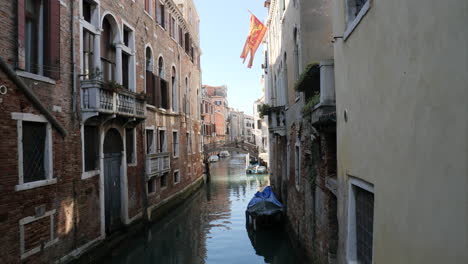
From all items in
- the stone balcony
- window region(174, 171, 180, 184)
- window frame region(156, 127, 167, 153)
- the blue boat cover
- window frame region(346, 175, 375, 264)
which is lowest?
the blue boat cover

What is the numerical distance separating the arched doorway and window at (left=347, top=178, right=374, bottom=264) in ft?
22.0

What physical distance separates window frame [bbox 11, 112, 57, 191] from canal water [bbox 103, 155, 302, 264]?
9.13 ft

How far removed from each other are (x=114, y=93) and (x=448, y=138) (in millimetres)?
7568

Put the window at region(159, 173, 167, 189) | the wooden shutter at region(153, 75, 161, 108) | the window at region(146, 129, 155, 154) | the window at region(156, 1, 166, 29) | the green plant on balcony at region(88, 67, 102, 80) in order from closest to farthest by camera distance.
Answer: the green plant on balcony at region(88, 67, 102, 80)
the window at region(146, 129, 155, 154)
the wooden shutter at region(153, 75, 161, 108)
the window at region(159, 173, 167, 189)
the window at region(156, 1, 166, 29)

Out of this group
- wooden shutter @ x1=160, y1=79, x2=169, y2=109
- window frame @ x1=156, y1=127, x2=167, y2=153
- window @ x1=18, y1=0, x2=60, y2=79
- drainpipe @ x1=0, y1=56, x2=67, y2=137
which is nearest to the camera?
drainpipe @ x1=0, y1=56, x2=67, y2=137

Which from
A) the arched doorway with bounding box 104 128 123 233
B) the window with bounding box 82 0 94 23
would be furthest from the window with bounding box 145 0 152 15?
the arched doorway with bounding box 104 128 123 233

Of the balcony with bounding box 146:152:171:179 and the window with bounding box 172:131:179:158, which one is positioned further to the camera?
the window with bounding box 172:131:179:158

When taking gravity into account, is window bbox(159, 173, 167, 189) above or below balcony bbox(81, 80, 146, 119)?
below

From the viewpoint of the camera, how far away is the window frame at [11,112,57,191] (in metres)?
5.50

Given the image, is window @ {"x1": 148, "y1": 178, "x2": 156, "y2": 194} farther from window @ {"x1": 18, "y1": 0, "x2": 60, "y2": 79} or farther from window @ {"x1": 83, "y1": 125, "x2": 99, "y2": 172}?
window @ {"x1": 18, "y1": 0, "x2": 60, "y2": 79}

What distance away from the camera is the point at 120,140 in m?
9.57

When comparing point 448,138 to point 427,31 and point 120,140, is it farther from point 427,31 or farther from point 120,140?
point 120,140

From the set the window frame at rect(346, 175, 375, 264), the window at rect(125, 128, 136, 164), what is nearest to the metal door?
the window at rect(125, 128, 136, 164)

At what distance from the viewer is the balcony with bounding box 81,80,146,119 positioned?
293 inches
